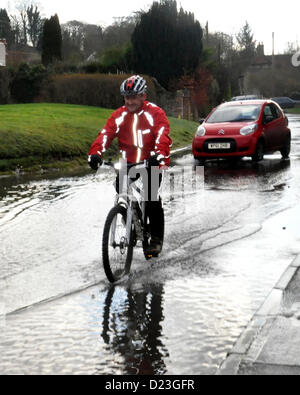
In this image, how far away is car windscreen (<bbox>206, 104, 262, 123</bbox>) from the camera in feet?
63.6

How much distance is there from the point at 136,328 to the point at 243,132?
13.5m

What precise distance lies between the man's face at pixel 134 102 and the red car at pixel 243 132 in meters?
11.4

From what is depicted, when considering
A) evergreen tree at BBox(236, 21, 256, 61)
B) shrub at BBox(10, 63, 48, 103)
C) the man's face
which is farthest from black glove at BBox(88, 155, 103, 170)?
evergreen tree at BBox(236, 21, 256, 61)

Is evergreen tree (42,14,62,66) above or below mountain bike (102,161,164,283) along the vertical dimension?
above

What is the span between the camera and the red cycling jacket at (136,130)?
704 centimetres

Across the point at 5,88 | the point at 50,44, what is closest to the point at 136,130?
the point at 5,88

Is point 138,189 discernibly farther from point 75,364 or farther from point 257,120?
point 257,120

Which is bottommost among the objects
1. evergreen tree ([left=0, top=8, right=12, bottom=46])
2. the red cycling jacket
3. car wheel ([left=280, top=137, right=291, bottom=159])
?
car wheel ([left=280, top=137, right=291, bottom=159])

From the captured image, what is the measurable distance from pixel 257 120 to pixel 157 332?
47.2ft

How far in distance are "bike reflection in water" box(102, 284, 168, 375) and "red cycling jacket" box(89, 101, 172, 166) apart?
1401 mm

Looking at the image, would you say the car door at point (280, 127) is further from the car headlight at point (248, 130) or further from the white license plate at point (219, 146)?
the white license plate at point (219, 146)

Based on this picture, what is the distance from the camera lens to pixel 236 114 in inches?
774

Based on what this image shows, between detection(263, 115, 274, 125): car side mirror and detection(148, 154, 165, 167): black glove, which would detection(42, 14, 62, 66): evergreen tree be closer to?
detection(263, 115, 274, 125): car side mirror
